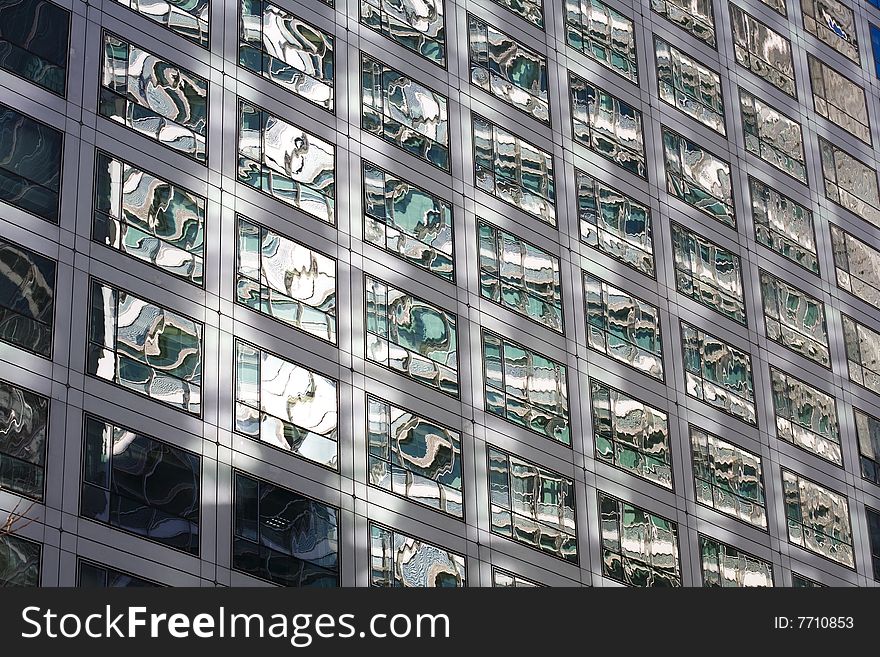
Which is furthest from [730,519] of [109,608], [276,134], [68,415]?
[109,608]

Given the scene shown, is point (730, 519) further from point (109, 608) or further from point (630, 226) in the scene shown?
point (109, 608)

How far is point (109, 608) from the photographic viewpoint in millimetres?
Answer: 23781

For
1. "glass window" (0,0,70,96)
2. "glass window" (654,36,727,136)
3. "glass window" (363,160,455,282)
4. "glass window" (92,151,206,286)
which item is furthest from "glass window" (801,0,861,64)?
"glass window" (0,0,70,96)

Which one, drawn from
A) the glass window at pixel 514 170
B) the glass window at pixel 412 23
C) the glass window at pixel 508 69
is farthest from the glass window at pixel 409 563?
the glass window at pixel 508 69

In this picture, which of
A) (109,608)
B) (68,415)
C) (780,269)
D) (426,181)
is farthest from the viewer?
(780,269)

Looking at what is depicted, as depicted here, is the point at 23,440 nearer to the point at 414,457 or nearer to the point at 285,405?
the point at 285,405

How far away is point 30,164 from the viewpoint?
36875 millimetres

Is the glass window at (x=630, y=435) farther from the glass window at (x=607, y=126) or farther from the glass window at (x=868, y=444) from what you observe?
the glass window at (x=868, y=444)

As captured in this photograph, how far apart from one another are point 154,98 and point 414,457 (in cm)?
1032

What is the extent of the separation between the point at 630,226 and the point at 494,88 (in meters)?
5.70

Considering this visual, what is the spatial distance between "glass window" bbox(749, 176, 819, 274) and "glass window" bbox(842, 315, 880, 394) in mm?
2219

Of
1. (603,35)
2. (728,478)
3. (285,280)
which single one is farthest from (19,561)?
(603,35)

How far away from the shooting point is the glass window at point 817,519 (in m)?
49.6

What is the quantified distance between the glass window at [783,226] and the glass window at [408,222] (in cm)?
1349
